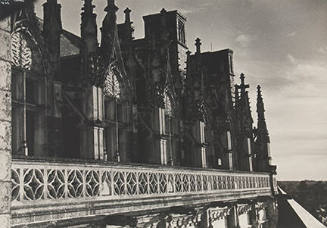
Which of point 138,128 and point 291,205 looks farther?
point 291,205

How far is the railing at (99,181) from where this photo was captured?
859cm

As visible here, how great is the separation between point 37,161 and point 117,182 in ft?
11.2

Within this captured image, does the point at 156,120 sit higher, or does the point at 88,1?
the point at 88,1

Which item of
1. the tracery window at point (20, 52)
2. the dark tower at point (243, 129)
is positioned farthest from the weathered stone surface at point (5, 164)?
the dark tower at point (243, 129)

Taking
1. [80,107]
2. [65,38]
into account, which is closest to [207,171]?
[80,107]

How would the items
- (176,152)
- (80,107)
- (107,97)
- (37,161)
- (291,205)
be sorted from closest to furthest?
(37,161), (80,107), (107,97), (176,152), (291,205)

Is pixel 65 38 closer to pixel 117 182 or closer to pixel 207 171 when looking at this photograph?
pixel 207 171

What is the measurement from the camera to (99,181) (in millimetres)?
10922

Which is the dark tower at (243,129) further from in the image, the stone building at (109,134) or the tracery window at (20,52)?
the tracery window at (20,52)

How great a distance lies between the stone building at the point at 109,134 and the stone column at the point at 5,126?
144mm

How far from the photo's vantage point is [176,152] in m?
19.8

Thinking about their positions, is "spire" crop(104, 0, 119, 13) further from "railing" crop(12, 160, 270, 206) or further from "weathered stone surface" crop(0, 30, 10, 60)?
"weathered stone surface" crop(0, 30, 10, 60)

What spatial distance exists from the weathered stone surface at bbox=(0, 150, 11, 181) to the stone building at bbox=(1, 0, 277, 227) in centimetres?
97

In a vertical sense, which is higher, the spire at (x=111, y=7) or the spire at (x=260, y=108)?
the spire at (x=111, y=7)
